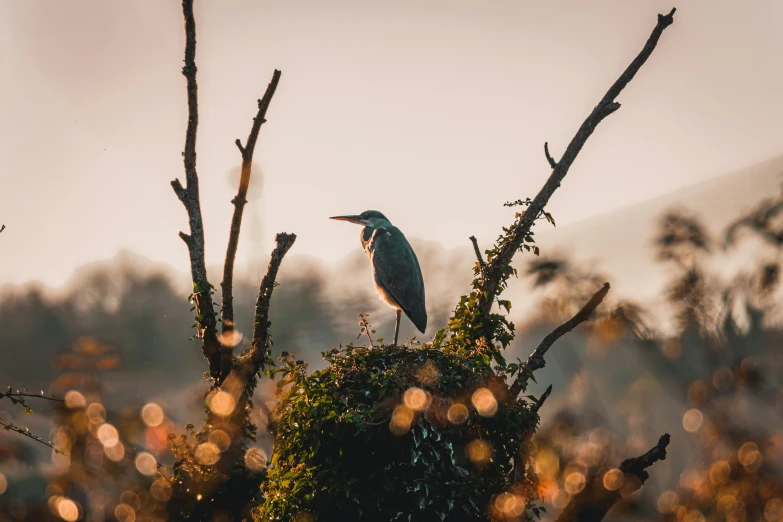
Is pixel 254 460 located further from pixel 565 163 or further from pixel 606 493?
pixel 565 163

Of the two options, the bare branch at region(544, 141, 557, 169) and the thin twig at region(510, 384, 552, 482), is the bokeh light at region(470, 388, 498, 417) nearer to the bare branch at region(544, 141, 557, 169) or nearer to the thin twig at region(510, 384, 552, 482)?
the thin twig at region(510, 384, 552, 482)

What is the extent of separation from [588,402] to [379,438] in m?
11.6

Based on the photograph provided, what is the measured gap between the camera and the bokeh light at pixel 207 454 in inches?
274

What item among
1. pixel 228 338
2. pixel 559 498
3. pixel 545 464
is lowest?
pixel 559 498

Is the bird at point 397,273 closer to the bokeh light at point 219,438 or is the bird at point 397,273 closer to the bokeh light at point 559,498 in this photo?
the bokeh light at point 559,498

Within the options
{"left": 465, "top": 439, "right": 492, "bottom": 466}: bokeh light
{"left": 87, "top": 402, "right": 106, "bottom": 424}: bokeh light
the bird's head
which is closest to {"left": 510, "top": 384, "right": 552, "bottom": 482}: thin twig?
{"left": 465, "top": 439, "right": 492, "bottom": 466}: bokeh light

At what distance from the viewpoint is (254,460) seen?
7.34 metres

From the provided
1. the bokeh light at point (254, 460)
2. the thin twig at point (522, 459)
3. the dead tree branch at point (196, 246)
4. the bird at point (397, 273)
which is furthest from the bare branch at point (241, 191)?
the bird at point (397, 273)

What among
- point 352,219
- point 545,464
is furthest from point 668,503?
point 352,219

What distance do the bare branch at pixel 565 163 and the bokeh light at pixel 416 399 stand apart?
1991 mm

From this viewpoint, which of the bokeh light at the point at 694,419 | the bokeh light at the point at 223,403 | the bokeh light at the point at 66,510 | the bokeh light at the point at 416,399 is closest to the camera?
the bokeh light at the point at 416,399

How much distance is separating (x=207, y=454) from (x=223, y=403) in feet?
1.63

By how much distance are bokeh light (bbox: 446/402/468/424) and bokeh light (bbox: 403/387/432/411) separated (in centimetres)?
20

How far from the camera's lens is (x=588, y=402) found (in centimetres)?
1648
